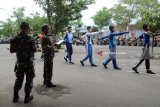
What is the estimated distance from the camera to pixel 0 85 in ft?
36.4

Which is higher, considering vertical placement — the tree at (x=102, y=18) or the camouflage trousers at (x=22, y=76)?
the tree at (x=102, y=18)

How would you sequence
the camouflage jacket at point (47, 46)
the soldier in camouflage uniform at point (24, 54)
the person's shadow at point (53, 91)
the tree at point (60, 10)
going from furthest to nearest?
1. the tree at point (60, 10)
2. the camouflage jacket at point (47, 46)
3. the person's shadow at point (53, 91)
4. the soldier in camouflage uniform at point (24, 54)

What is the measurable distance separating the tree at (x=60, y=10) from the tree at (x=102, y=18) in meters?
51.5

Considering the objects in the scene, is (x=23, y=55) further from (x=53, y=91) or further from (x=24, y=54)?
(x=53, y=91)

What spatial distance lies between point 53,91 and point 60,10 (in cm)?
2888

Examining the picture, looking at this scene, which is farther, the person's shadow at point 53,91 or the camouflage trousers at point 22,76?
the person's shadow at point 53,91

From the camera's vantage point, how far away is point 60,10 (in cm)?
3844

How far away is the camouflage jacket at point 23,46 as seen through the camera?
859 centimetres

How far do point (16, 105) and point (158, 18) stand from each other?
22.9 metres

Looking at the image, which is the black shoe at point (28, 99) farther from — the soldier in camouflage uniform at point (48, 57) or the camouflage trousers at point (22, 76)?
the soldier in camouflage uniform at point (48, 57)

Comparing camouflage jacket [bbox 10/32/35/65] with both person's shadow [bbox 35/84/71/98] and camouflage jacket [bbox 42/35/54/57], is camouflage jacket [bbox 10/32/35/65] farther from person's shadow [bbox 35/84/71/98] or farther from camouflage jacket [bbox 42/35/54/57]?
camouflage jacket [bbox 42/35/54/57]

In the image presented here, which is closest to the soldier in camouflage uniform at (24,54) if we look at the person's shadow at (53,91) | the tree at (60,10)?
the person's shadow at (53,91)

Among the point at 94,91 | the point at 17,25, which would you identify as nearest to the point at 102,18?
the point at 17,25

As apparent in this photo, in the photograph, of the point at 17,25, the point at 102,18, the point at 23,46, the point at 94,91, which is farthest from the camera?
the point at 17,25
